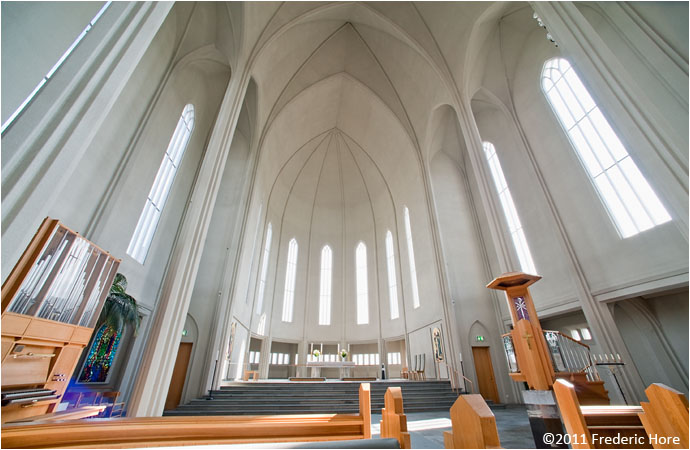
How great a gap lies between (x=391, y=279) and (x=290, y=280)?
630cm

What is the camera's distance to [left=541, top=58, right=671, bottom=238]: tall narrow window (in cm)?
634

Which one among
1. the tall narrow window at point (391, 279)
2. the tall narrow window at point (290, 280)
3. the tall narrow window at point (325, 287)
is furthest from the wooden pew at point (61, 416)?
the tall narrow window at point (391, 279)

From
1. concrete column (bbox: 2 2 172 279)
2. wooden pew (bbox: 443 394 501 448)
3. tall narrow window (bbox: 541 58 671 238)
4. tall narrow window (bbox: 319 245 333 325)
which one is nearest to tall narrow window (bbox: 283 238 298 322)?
tall narrow window (bbox: 319 245 333 325)

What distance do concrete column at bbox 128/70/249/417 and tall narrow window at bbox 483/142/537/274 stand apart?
326 inches

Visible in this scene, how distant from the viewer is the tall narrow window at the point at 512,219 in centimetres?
949

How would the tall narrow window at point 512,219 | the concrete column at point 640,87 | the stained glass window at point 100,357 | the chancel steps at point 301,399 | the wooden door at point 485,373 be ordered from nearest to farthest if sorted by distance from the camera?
the concrete column at point 640,87, the stained glass window at point 100,357, the chancel steps at point 301,399, the tall narrow window at point 512,219, the wooden door at point 485,373

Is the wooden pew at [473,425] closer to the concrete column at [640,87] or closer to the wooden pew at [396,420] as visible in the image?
the wooden pew at [396,420]

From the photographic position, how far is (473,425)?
1085 millimetres

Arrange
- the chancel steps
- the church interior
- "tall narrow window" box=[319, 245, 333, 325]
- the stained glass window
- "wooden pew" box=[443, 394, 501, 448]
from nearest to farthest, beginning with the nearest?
"wooden pew" box=[443, 394, 501, 448] < the church interior < the stained glass window < the chancel steps < "tall narrow window" box=[319, 245, 333, 325]

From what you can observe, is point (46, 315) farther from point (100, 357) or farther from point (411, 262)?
point (411, 262)

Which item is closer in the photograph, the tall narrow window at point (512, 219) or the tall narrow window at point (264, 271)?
the tall narrow window at point (512, 219)

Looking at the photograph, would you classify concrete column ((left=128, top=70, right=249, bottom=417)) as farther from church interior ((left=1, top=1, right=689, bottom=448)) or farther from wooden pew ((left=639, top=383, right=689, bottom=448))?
wooden pew ((left=639, top=383, right=689, bottom=448))

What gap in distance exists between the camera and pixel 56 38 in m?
2.31

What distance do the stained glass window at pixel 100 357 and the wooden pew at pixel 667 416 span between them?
7931mm
